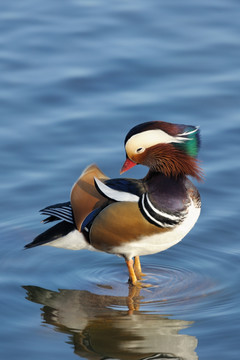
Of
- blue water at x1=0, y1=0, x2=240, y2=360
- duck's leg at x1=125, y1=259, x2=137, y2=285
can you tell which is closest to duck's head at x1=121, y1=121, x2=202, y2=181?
duck's leg at x1=125, y1=259, x2=137, y2=285

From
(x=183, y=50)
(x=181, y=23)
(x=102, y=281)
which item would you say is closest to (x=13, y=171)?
(x=102, y=281)

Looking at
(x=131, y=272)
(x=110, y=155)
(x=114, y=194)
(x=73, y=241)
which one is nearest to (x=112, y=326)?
(x=131, y=272)

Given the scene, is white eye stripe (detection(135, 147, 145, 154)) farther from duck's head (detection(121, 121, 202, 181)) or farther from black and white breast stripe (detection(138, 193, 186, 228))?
black and white breast stripe (detection(138, 193, 186, 228))

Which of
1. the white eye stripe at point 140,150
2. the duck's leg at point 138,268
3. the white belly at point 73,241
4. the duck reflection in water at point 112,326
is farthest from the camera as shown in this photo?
the duck's leg at point 138,268

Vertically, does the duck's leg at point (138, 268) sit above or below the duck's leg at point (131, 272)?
above

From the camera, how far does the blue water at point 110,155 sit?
626 cm

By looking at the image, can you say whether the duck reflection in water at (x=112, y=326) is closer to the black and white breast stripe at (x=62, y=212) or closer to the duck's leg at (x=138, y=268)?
the duck's leg at (x=138, y=268)

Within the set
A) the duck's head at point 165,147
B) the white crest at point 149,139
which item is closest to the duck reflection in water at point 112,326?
the duck's head at point 165,147

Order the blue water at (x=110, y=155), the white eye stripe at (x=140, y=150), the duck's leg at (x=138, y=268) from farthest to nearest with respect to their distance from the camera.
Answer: the duck's leg at (x=138, y=268) → the white eye stripe at (x=140, y=150) → the blue water at (x=110, y=155)

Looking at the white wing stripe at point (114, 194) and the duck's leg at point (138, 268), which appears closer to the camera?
the white wing stripe at point (114, 194)

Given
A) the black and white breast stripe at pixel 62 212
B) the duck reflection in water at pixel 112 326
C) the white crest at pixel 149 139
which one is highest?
the white crest at pixel 149 139

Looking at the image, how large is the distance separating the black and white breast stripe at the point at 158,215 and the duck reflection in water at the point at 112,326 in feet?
2.18

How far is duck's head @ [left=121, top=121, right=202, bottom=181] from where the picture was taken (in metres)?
6.49

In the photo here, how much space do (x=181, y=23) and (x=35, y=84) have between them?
2560mm
